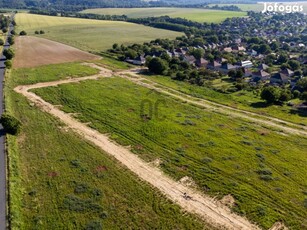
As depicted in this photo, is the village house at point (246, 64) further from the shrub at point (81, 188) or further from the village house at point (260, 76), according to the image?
the shrub at point (81, 188)

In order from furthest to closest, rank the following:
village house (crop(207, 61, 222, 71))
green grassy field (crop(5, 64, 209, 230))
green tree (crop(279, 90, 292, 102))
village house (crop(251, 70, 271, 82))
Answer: village house (crop(207, 61, 222, 71)), village house (crop(251, 70, 271, 82)), green tree (crop(279, 90, 292, 102)), green grassy field (crop(5, 64, 209, 230))

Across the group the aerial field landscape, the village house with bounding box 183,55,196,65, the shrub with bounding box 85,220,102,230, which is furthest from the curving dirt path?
the shrub with bounding box 85,220,102,230

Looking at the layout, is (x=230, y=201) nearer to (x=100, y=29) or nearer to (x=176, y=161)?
(x=176, y=161)

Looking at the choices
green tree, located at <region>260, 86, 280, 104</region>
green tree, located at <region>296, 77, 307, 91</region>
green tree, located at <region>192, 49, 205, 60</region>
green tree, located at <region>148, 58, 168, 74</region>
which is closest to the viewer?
green tree, located at <region>260, 86, 280, 104</region>

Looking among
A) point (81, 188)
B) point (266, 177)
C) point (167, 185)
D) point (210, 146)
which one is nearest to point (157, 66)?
point (210, 146)

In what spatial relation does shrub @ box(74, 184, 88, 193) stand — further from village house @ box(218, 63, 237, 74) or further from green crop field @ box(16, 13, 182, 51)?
green crop field @ box(16, 13, 182, 51)
